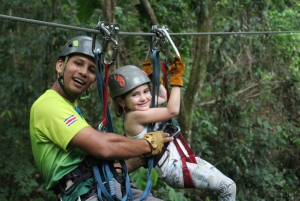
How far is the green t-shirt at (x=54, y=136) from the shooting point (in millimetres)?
1897

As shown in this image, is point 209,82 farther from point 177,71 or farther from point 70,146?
point 70,146

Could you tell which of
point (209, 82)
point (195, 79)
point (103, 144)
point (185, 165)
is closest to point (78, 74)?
point (103, 144)

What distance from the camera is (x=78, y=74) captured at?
7.16 ft

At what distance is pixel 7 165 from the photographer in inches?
212

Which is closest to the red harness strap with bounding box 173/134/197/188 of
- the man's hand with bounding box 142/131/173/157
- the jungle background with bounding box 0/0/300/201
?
the man's hand with bounding box 142/131/173/157

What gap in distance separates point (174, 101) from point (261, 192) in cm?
371

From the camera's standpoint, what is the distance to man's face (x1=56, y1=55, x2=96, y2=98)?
2170 millimetres

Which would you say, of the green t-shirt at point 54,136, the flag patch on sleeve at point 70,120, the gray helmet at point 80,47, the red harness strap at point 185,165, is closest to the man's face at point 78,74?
the gray helmet at point 80,47

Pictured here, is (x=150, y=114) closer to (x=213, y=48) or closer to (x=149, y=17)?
(x=149, y=17)

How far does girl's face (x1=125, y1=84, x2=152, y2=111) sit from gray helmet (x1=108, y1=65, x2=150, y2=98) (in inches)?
1.4

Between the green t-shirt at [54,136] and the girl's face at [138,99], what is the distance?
0.30 meters

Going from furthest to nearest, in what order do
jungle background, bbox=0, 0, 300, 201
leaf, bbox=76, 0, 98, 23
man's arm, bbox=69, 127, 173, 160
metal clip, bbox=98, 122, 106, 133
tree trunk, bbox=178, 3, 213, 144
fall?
1. jungle background, bbox=0, 0, 300, 201
2. tree trunk, bbox=178, 3, 213, 144
3. leaf, bbox=76, 0, 98, 23
4. metal clip, bbox=98, 122, 106, 133
5. man's arm, bbox=69, 127, 173, 160

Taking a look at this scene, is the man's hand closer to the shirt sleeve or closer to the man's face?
the shirt sleeve

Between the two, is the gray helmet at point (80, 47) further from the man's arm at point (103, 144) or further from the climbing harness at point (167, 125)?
the man's arm at point (103, 144)
